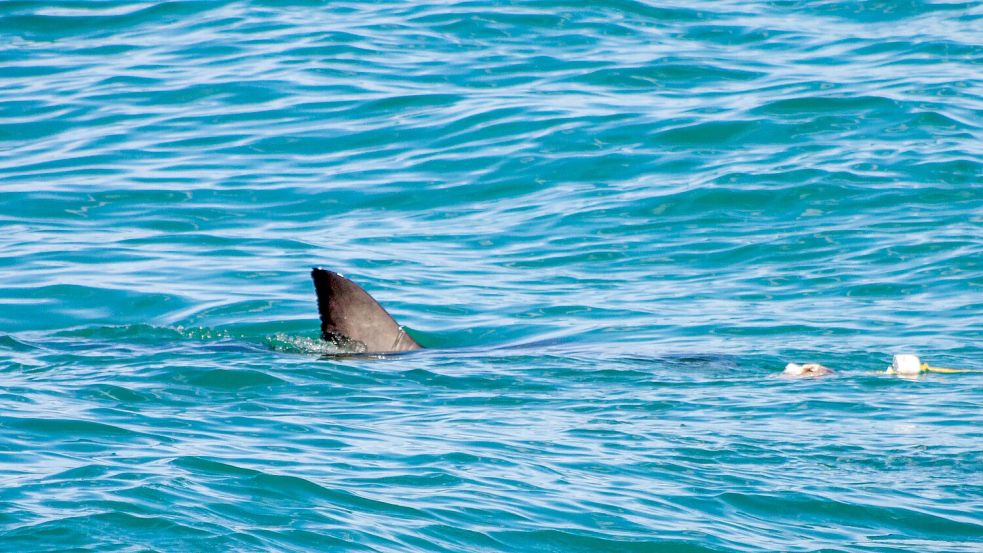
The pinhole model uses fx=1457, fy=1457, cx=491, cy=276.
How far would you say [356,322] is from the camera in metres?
10.9

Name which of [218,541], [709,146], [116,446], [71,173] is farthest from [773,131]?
[218,541]

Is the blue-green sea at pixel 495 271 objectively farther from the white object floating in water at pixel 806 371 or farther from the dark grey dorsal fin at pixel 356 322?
the dark grey dorsal fin at pixel 356 322

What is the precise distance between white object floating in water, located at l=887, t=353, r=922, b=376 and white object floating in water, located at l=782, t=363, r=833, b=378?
0.44m

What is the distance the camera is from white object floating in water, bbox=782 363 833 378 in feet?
32.5

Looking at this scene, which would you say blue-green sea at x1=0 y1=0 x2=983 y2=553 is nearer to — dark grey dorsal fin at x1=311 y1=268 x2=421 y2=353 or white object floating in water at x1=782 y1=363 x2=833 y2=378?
white object floating in water at x1=782 y1=363 x2=833 y2=378

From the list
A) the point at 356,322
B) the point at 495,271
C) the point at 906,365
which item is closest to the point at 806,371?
the point at 906,365

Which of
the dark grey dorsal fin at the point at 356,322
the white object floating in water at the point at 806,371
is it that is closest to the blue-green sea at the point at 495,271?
the white object floating in water at the point at 806,371

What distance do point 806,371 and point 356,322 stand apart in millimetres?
3310

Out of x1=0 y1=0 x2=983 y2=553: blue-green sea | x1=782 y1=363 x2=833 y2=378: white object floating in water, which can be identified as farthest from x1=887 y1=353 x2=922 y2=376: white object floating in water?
x1=782 y1=363 x2=833 y2=378: white object floating in water

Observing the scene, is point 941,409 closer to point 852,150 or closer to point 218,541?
point 218,541

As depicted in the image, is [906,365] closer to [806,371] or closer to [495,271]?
[806,371]

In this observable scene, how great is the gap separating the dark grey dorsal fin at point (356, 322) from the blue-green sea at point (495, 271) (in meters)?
0.25

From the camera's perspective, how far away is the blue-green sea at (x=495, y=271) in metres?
7.05

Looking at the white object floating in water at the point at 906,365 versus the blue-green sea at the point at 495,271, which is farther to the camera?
the white object floating in water at the point at 906,365
